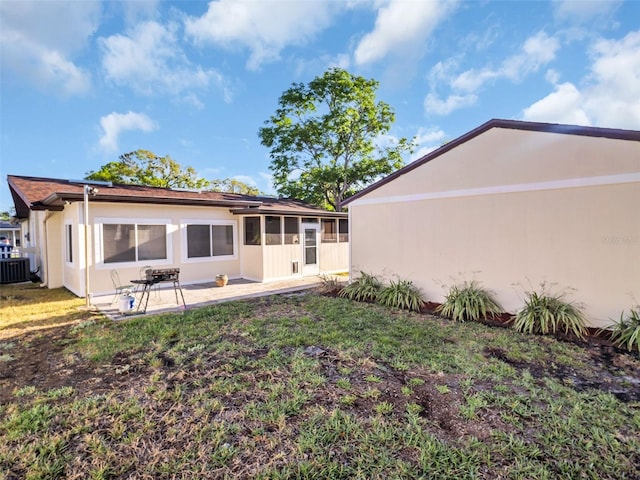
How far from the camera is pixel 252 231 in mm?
11133

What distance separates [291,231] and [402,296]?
5418mm

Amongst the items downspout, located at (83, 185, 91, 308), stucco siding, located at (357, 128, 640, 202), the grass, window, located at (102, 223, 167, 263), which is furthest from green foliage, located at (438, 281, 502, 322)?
downspout, located at (83, 185, 91, 308)

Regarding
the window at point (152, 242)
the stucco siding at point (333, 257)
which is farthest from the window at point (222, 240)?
the stucco siding at point (333, 257)

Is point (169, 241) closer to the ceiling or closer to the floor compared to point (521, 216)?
closer to the floor

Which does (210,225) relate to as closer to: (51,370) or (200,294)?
(200,294)

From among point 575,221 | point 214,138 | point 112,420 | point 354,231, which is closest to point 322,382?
point 112,420

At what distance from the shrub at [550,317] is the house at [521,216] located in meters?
0.20

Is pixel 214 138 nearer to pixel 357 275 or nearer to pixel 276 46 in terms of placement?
pixel 276 46

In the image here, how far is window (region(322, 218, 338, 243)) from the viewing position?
1296cm

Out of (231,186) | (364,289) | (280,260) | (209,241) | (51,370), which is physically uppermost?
(231,186)

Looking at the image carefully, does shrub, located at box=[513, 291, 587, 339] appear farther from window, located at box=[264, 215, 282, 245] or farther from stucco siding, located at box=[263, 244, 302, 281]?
window, located at box=[264, 215, 282, 245]

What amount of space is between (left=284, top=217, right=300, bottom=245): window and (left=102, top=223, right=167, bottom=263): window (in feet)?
13.2

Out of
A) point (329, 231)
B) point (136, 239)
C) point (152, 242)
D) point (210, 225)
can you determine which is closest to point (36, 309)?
point (136, 239)

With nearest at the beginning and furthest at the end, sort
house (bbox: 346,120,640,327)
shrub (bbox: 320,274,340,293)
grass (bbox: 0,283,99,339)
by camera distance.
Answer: house (bbox: 346,120,640,327) → grass (bbox: 0,283,99,339) → shrub (bbox: 320,274,340,293)
